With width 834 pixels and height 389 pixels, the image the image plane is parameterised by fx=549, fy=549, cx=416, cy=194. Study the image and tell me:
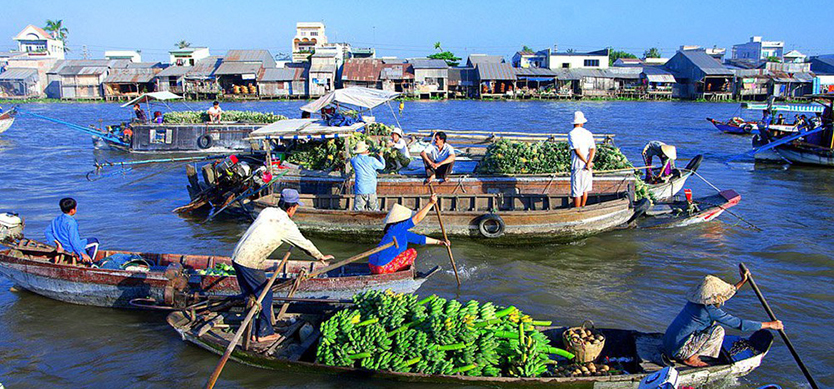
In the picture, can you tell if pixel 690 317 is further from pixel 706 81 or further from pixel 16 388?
pixel 706 81

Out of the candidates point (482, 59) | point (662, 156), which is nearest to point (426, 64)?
point (482, 59)

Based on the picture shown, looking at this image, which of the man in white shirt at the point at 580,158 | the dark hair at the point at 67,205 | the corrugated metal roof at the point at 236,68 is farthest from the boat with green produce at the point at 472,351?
the corrugated metal roof at the point at 236,68

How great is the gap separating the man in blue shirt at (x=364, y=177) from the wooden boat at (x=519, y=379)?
4037 mm

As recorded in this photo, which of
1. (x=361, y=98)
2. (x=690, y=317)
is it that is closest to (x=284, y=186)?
(x=361, y=98)

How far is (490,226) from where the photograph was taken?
33.8ft

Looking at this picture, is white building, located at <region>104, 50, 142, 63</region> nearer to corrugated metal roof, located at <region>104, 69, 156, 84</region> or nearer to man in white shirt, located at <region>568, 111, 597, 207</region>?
corrugated metal roof, located at <region>104, 69, 156, 84</region>

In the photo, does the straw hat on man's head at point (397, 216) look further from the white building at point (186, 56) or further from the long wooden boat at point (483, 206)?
the white building at point (186, 56)

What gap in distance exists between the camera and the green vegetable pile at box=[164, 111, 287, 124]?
2200 centimetres

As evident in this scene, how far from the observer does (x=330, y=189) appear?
11625 mm

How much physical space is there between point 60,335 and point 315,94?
46959 millimetres

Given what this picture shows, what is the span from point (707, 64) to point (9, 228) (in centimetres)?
5735

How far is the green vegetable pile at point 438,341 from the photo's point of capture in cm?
535

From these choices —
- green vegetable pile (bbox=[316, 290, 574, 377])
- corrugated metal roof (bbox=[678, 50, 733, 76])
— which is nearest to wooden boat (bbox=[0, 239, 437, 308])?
green vegetable pile (bbox=[316, 290, 574, 377])

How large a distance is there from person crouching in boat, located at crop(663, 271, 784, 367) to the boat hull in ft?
10.0
